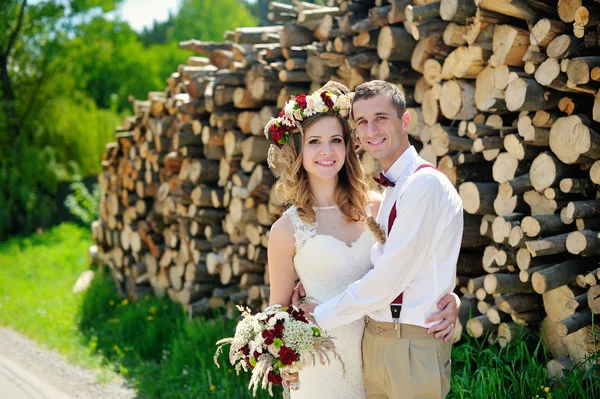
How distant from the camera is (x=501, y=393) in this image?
3.31 meters

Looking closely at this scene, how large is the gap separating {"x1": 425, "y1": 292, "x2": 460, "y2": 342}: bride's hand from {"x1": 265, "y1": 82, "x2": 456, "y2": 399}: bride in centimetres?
52

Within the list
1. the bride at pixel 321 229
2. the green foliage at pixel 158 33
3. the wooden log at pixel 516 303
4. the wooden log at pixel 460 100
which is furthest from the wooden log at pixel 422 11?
the green foliage at pixel 158 33

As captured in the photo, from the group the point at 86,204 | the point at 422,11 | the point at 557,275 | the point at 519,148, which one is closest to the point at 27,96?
the point at 86,204

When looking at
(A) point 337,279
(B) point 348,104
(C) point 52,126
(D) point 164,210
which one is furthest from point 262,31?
(C) point 52,126

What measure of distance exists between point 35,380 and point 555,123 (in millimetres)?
4825

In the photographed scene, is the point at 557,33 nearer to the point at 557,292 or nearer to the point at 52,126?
the point at 557,292

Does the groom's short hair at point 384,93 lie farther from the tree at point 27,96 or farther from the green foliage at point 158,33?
the green foliage at point 158,33

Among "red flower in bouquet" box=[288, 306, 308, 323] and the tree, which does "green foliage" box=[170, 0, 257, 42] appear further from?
"red flower in bouquet" box=[288, 306, 308, 323]

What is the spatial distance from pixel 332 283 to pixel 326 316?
17.3 inches

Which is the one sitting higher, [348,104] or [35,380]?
[348,104]

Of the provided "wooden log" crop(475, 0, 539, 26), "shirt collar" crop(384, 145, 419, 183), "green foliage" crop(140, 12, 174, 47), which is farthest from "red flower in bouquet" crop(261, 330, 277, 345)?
"green foliage" crop(140, 12, 174, 47)

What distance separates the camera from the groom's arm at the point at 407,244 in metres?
2.62

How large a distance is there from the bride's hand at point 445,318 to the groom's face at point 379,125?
2.25 ft

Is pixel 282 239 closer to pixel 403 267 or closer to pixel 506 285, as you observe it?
pixel 403 267
